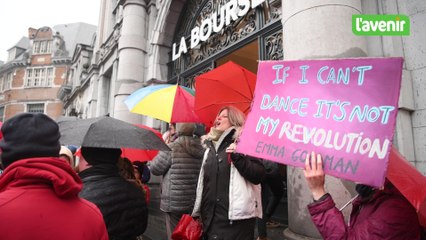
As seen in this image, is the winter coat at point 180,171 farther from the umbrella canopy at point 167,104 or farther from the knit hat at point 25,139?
the knit hat at point 25,139

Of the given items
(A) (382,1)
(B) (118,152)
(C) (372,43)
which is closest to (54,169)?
(B) (118,152)

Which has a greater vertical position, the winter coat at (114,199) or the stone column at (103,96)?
the stone column at (103,96)

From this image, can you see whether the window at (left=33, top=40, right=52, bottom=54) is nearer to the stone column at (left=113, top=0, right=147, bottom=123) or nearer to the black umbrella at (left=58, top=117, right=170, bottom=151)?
the stone column at (left=113, top=0, right=147, bottom=123)

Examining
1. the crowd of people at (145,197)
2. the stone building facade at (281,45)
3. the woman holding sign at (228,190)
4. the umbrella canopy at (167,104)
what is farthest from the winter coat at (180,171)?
the stone building facade at (281,45)

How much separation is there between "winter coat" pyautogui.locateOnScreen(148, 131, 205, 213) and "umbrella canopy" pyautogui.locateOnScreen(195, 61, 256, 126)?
48 centimetres

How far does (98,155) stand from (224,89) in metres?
2.09

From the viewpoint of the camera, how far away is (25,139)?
1314 millimetres

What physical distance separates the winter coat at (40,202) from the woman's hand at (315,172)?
46.3 inches

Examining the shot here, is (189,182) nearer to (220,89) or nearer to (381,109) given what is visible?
(220,89)

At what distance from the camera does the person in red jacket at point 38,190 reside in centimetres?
115

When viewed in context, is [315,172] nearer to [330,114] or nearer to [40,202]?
[330,114]

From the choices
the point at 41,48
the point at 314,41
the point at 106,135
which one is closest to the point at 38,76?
the point at 41,48

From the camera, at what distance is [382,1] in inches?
146

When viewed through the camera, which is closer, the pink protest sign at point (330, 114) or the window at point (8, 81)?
the pink protest sign at point (330, 114)
